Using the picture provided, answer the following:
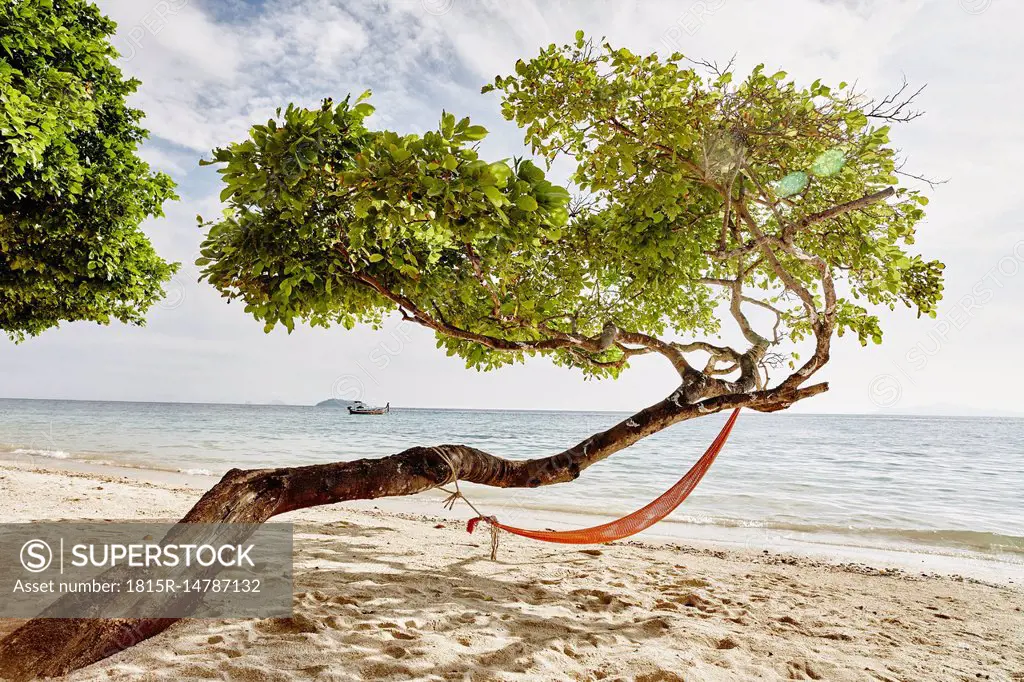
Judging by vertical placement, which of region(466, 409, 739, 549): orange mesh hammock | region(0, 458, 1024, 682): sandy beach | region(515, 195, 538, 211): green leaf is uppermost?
region(515, 195, 538, 211): green leaf

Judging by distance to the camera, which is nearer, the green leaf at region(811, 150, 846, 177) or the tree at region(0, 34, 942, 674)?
the tree at region(0, 34, 942, 674)

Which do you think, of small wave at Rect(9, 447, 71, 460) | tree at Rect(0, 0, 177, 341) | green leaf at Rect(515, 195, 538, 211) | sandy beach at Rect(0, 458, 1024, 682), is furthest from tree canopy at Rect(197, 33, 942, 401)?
small wave at Rect(9, 447, 71, 460)

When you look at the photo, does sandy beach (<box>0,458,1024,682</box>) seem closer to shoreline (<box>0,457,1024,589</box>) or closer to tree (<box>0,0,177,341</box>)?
shoreline (<box>0,457,1024,589</box>)

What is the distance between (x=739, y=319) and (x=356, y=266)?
310cm

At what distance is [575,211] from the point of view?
465 cm

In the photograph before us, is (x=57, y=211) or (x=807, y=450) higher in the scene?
(x=57, y=211)

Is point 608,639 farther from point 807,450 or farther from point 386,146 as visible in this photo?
point 807,450

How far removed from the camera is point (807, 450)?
24750 millimetres

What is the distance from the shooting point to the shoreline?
642 cm

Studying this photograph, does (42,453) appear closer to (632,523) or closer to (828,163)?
(632,523)

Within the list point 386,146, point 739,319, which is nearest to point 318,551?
point 386,146

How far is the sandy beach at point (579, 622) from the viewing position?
2.62 meters

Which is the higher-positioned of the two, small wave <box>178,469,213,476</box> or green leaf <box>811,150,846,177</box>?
green leaf <box>811,150,846,177</box>

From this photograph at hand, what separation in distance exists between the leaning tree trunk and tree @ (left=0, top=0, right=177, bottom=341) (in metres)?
3.68
